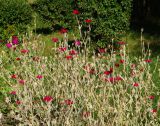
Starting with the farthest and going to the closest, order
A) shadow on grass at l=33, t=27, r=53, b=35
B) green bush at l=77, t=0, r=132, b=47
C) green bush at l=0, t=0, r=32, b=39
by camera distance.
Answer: shadow on grass at l=33, t=27, r=53, b=35, green bush at l=0, t=0, r=32, b=39, green bush at l=77, t=0, r=132, b=47

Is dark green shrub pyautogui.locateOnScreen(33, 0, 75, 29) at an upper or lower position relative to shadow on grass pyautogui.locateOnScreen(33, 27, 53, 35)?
upper

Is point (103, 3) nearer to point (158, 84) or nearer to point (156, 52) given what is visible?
point (156, 52)

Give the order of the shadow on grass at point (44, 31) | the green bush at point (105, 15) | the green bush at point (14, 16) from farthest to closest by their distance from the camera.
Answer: the shadow on grass at point (44, 31) → the green bush at point (14, 16) → the green bush at point (105, 15)

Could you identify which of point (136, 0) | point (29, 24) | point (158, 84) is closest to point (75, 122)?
point (158, 84)

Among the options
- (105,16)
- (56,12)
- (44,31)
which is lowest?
(44,31)

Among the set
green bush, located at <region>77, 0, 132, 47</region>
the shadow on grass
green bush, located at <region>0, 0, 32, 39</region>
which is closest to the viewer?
green bush, located at <region>77, 0, 132, 47</region>

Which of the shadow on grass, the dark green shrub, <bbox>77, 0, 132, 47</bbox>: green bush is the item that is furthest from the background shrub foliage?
the shadow on grass

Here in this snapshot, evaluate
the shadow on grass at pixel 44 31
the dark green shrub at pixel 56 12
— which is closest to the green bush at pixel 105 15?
the dark green shrub at pixel 56 12

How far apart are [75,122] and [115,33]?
266 inches

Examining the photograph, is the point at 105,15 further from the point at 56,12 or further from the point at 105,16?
the point at 56,12

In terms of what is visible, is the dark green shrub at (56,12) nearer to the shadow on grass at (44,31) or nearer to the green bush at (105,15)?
the shadow on grass at (44,31)

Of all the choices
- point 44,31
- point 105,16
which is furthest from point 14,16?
point 105,16

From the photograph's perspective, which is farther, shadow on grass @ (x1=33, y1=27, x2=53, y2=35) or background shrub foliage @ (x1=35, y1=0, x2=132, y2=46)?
shadow on grass @ (x1=33, y1=27, x2=53, y2=35)

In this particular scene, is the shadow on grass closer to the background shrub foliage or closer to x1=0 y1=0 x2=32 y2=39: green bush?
x1=0 y1=0 x2=32 y2=39: green bush
